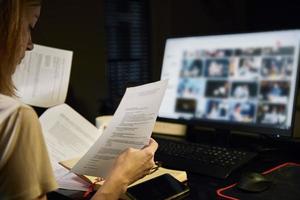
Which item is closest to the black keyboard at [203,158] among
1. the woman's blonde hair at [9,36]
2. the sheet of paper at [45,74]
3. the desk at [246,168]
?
the desk at [246,168]

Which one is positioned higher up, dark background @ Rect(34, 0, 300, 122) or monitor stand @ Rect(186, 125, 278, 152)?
dark background @ Rect(34, 0, 300, 122)

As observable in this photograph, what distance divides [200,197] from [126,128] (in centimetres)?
25

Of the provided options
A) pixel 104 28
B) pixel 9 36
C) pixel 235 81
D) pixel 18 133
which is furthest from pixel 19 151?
pixel 104 28

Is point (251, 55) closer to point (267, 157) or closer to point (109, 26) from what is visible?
point (267, 157)

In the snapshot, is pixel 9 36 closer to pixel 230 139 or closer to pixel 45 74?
pixel 45 74

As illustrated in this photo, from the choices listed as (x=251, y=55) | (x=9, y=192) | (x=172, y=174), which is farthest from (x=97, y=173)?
(x=251, y=55)

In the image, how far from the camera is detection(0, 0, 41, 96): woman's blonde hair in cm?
71

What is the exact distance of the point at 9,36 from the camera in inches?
28.4

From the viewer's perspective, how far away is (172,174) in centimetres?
103

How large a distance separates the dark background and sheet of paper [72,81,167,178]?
59cm

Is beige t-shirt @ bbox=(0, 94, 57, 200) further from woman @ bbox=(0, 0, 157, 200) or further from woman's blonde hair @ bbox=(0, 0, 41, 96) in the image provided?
woman's blonde hair @ bbox=(0, 0, 41, 96)

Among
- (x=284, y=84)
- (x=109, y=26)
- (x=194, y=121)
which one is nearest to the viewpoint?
(x=284, y=84)

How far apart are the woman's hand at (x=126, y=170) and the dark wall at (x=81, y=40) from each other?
31.5 inches

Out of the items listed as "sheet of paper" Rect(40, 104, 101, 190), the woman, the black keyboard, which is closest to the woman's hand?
the woman
